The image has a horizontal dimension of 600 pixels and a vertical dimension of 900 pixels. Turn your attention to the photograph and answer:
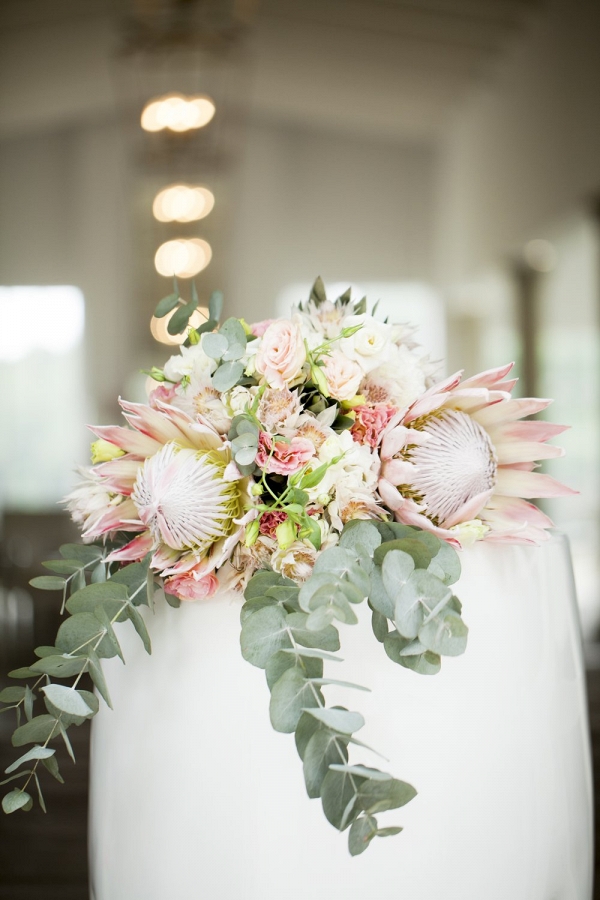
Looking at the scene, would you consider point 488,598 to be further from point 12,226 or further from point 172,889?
point 12,226

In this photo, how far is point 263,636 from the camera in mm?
434

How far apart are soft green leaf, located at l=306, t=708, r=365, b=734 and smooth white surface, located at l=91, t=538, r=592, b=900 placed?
6 cm

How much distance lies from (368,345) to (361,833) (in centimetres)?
25

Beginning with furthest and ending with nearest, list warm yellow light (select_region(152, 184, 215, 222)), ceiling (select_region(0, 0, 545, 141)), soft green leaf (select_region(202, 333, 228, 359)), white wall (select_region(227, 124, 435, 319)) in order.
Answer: white wall (select_region(227, 124, 435, 319))
ceiling (select_region(0, 0, 545, 141))
warm yellow light (select_region(152, 184, 215, 222))
soft green leaf (select_region(202, 333, 228, 359))

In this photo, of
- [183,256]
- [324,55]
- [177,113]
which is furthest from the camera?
[324,55]

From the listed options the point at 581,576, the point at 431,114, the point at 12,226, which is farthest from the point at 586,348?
the point at 12,226

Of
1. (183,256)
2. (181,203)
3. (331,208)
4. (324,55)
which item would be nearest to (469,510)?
(181,203)

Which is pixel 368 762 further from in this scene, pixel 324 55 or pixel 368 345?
pixel 324 55

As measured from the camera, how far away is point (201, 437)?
0.49 m

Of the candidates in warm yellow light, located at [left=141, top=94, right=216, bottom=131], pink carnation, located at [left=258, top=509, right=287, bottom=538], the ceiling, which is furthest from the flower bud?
the ceiling

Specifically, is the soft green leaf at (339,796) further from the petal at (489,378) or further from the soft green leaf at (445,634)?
the petal at (489,378)

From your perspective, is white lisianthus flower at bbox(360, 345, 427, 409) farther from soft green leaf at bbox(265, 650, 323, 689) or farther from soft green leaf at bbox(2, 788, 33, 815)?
soft green leaf at bbox(2, 788, 33, 815)

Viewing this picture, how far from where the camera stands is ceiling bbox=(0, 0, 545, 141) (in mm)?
6570

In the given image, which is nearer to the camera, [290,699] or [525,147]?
[290,699]
